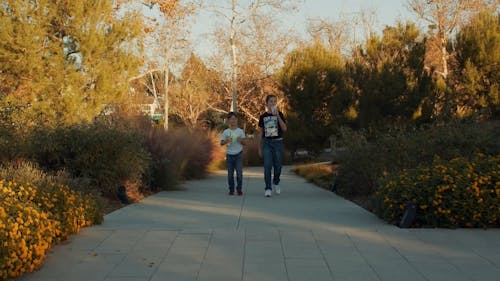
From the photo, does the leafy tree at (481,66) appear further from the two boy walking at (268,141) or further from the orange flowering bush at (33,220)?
the orange flowering bush at (33,220)

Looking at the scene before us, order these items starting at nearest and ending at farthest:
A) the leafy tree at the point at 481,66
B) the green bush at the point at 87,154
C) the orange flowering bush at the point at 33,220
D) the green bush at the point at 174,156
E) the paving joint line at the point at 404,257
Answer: the orange flowering bush at the point at 33,220, the paving joint line at the point at 404,257, the green bush at the point at 87,154, the green bush at the point at 174,156, the leafy tree at the point at 481,66

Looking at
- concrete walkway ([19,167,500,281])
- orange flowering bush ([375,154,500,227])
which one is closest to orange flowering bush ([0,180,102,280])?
concrete walkway ([19,167,500,281])

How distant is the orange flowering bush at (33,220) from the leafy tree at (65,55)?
11.6m

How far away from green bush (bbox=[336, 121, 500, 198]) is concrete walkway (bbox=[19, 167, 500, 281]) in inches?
80.7

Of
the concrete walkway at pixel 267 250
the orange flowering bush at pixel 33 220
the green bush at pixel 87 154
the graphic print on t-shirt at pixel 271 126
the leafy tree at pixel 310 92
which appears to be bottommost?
the concrete walkway at pixel 267 250

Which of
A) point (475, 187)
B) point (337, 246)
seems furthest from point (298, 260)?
point (475, 187)

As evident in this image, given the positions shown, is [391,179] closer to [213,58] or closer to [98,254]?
[98,254]

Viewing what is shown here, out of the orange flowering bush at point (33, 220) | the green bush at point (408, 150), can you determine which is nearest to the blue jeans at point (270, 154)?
the green bush at point (408, 150)

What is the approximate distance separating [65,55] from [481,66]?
46.4 feet

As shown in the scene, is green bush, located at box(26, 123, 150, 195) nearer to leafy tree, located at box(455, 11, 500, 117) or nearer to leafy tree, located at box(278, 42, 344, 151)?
leafy tree, located at box(455, 11, 500, 117)

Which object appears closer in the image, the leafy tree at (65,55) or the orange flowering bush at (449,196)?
the orange flowering bush at (449,196)

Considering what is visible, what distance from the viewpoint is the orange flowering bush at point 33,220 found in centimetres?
520

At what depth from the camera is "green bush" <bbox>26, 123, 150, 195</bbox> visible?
10852mm

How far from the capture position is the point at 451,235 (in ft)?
23.4
